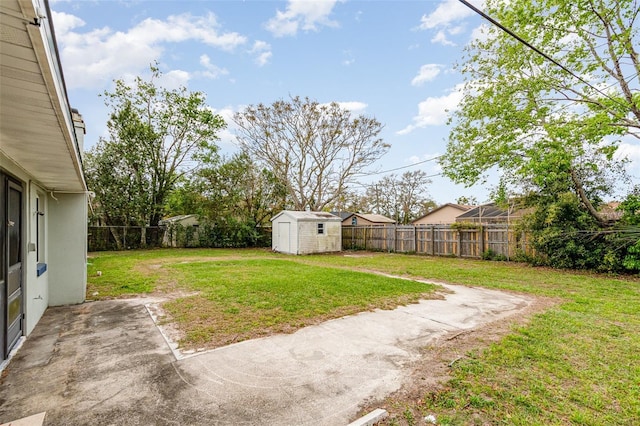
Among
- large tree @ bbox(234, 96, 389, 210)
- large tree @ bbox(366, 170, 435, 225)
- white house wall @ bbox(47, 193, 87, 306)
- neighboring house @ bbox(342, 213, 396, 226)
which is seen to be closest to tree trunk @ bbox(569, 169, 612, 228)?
large tree @ bbox(234, 96, 389, 210)

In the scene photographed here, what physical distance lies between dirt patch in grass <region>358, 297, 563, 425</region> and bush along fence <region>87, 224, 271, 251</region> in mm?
15435

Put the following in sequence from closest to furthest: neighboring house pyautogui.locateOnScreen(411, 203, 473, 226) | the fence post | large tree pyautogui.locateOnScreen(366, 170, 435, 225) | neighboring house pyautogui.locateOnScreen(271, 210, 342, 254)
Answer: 1. the fence post
2. neighboring house pyautogui.locateOnScreen(271, 210, 342, 254)
3. neighboring house pyautogui.locateOnScreen(411, 203, 473, 226)
4. large tree pyautogui.locateOnScreen(366, 170, 435, 225)

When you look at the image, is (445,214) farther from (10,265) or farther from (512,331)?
(10,265)

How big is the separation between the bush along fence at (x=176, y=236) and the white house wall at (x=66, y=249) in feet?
37.7

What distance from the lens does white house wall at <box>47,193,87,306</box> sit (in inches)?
200

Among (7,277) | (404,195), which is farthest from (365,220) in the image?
(7,277)

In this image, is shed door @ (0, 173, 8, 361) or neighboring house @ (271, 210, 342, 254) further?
neighboring house @ (271, 210, 342, 254)

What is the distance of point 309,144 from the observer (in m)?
18.8

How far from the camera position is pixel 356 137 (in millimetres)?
18891

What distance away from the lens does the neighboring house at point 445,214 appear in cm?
2736

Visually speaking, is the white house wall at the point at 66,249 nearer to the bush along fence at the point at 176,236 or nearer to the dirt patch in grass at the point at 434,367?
the dirt patch in grass at the point at 434,367

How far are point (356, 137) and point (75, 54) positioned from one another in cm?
1456

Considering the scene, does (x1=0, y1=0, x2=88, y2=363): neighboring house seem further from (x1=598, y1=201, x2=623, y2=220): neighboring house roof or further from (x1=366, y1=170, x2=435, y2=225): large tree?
(x1=366, y1=170, x2=435, y2=225): large tree

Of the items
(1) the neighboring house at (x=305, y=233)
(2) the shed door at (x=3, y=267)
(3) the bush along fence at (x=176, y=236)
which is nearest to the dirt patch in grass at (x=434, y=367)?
(2) the shed door at (x=3, y=267)
